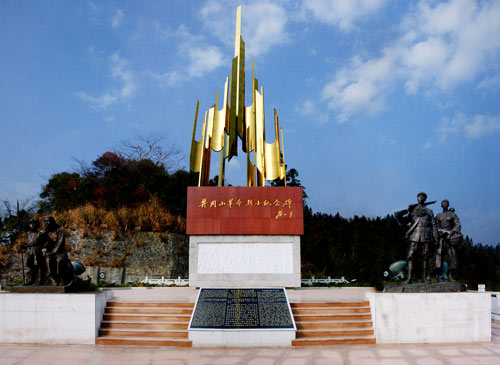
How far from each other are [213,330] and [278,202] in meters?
6.13

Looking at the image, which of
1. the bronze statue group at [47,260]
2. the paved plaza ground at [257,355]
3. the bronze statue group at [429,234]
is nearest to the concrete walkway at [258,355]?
the paved plaza ground at [257,355]

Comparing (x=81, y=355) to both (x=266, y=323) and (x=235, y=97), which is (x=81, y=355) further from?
(x=235, y=97)

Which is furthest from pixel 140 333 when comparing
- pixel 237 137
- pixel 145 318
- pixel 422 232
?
pixel 237 137

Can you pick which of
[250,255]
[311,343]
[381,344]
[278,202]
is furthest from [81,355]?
[278,202]

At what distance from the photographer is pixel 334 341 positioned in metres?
7.76

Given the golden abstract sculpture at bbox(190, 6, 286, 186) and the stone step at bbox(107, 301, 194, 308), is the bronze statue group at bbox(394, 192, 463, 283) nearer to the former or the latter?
the stone step at bbox(107, 301, 194, 308)

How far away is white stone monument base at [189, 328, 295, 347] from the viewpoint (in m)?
7.53

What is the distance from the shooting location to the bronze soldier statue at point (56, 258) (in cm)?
806

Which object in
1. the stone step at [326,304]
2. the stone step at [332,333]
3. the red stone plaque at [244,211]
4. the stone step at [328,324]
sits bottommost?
the stone step at [332,333]

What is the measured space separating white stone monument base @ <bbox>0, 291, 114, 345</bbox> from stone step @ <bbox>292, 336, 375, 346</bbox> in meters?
3.81

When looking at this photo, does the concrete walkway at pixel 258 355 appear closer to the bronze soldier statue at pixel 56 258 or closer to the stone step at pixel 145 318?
the stone step at pixel 145 318

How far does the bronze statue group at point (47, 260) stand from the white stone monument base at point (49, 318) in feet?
1.24

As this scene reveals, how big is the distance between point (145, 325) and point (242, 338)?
2.02m

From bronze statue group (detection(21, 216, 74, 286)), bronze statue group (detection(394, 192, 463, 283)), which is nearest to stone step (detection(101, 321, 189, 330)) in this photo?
bronze statue group (detection(21, 216, 74, 286))
